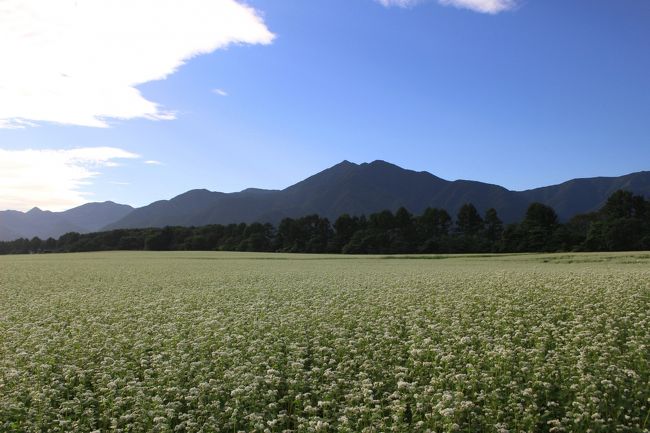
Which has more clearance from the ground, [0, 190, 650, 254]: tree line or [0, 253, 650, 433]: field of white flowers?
[0, 190, 650, 254]: tree line

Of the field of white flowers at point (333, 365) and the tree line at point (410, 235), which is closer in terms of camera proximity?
the field of white flowers at point (333, 365)

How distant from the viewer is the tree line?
7481 centimetres

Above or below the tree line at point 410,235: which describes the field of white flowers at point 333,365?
below

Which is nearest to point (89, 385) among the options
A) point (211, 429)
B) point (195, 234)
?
point (211, 429)

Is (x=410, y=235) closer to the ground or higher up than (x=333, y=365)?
higher up

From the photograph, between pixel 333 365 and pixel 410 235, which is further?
pixel 410 235

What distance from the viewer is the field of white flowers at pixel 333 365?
715cm

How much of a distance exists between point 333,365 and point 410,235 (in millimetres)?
80649

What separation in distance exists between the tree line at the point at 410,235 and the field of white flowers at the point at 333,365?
212 ft

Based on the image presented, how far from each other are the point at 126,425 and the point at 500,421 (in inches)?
212

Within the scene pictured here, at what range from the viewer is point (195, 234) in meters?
101

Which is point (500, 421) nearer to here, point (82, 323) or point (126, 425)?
point (126, 425)

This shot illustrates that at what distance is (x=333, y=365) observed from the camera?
9.53 m

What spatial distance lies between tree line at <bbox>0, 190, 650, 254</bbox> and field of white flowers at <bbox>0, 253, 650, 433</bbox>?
212 ft
